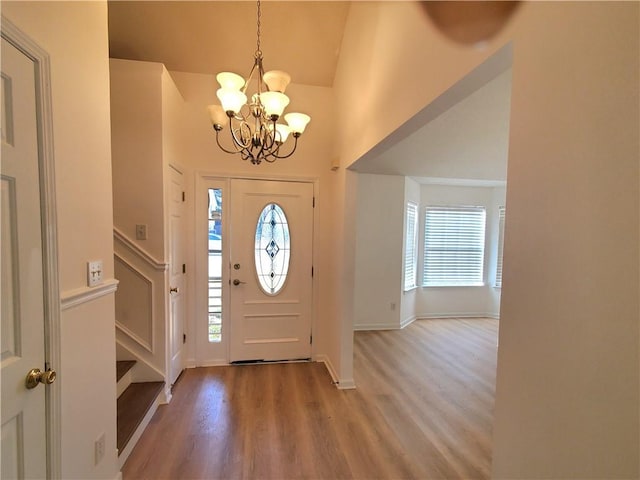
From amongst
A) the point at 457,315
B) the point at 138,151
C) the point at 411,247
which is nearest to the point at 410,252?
the point at 411,247

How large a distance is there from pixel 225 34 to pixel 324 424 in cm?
353

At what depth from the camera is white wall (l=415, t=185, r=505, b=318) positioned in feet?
16.1

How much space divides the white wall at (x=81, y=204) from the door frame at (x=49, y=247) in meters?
0.03

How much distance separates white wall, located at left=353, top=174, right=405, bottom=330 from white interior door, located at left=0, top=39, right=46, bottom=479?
3.55m

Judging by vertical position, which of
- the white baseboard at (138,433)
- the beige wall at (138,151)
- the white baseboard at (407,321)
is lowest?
the white baseboard at (407,321)

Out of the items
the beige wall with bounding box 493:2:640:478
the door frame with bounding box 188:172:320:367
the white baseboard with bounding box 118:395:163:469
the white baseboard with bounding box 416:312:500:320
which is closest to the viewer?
the beige wall with bounding box 493:2:640:478

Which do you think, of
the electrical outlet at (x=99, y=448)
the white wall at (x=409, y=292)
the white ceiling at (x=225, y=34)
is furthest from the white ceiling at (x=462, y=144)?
the electrical outlet at (x=99, y=448)

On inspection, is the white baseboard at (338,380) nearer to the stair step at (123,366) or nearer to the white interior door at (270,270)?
the white interior door at (270,270)

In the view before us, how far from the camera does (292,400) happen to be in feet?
8.30

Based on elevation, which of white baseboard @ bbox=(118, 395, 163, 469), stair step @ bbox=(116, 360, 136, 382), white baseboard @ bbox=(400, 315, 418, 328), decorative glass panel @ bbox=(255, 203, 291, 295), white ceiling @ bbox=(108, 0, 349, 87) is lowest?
white baseboard @ bbox=(400, 315, 418, 328)

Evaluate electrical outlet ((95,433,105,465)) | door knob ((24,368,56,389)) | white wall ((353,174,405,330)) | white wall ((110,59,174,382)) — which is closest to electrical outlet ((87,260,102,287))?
door knob ((24,368,56,389))

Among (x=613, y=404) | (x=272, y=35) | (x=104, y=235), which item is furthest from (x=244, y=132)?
(x=613, y=404)

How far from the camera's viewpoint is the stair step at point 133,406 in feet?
6.18

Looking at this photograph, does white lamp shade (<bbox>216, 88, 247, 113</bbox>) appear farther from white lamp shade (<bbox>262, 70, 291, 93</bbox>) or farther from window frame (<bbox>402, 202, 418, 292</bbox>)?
window frame (<bbox>402, 202, 418, 292</bbox>)
